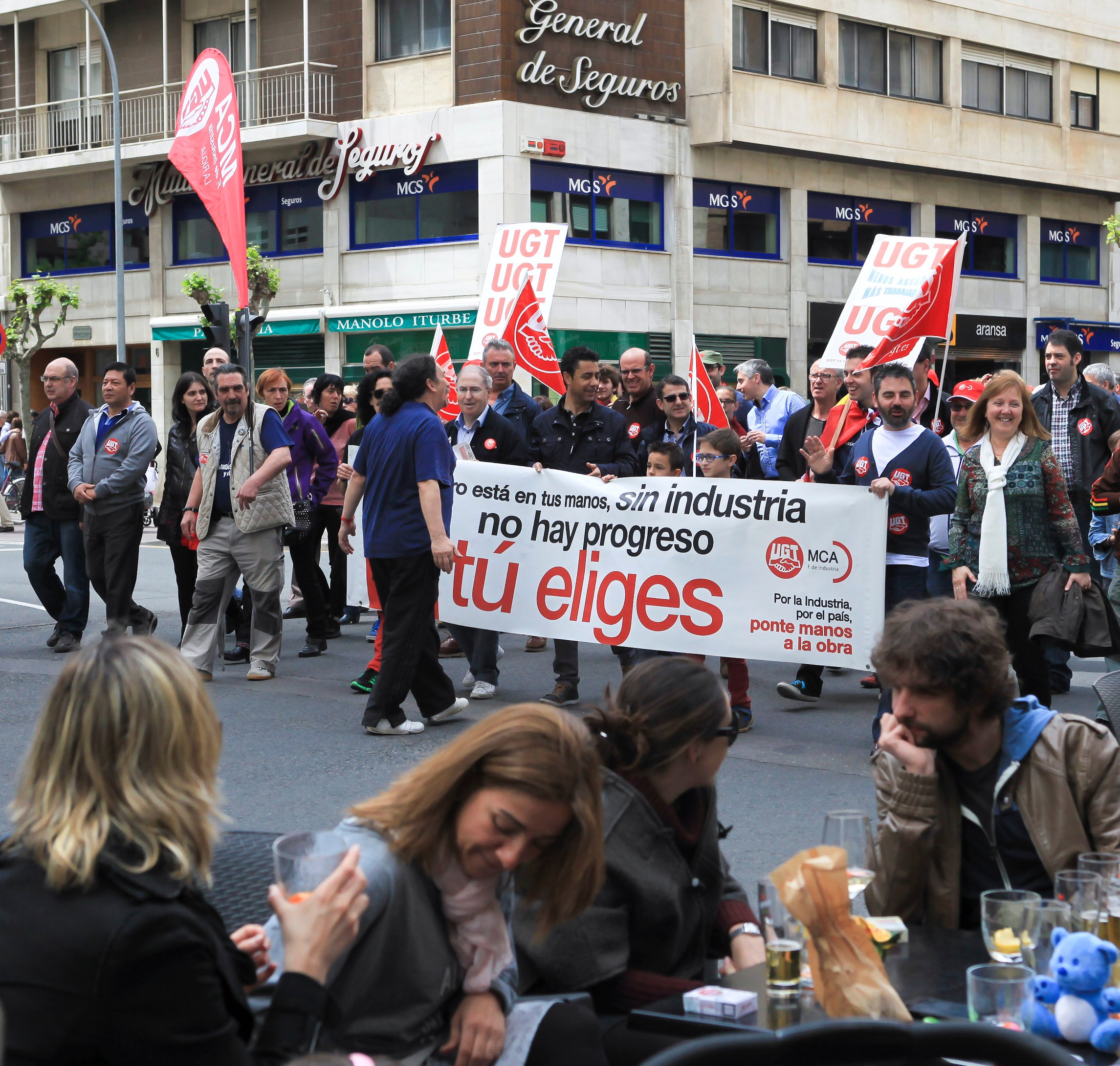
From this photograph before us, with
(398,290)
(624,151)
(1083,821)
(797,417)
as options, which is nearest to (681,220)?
(624,151)

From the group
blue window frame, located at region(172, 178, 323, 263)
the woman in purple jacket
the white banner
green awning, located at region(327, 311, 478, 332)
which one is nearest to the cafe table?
the woman in purple jacket

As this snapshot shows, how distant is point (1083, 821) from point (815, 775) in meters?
3.92

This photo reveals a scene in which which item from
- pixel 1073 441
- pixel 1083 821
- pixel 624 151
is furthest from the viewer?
pixel 624 151

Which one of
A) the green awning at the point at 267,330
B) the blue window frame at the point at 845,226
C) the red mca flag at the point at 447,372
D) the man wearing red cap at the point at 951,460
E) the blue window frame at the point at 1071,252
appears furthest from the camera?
the blue window frame at the point at 1071,252

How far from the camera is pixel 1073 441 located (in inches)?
401

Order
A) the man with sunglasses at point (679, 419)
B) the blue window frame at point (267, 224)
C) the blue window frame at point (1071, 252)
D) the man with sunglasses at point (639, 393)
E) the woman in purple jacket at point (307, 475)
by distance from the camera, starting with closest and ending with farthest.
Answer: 1. the man with sunglasses at point (679, 419)
2. the woman in purple jacket at point (307, 475)
3. the man with sunglasses at point (639, 393)
4. the blue window frame at point (267, 224)
5. the blue window frame at point (1071, 252)

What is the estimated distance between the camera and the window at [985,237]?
37.3 metres

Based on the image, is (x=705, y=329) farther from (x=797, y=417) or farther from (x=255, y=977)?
(x=255, y=977)

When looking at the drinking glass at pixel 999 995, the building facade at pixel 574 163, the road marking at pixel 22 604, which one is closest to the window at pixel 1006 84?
the building facade at pixel 574 163

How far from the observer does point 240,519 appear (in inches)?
394

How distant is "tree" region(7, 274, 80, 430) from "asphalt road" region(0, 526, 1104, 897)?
23.1 m

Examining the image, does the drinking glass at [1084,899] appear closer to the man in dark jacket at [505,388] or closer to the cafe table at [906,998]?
the cafe table at [906,998]

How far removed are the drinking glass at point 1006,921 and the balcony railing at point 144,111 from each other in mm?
30832

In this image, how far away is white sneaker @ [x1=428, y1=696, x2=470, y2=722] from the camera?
28.1 ft
